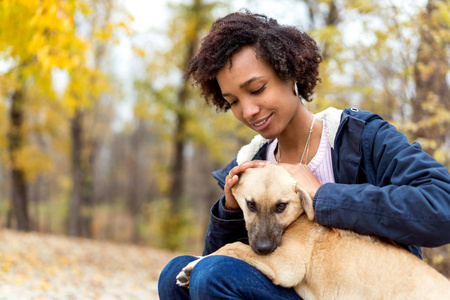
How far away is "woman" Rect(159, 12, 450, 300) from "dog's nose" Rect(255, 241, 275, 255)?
0.12m

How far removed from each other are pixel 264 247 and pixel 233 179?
49 centimetres

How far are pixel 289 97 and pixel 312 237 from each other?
876 mm

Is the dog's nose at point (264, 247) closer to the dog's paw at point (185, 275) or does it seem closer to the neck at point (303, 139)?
the dog's paw at point (185, 275)

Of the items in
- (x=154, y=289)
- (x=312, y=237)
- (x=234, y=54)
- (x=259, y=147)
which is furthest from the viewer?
(x=154, y=289)

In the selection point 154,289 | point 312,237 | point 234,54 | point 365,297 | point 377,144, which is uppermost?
point 234,54

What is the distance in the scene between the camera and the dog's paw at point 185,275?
2420mm

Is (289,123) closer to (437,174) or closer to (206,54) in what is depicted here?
(206,54)

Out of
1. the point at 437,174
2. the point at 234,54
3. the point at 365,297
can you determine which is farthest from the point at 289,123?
the point at 365,297

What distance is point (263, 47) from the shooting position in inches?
101

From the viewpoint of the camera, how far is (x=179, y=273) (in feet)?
8.20

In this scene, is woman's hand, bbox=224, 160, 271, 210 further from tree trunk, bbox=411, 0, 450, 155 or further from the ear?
tree trunk, bbox=411, 0, 450, 155

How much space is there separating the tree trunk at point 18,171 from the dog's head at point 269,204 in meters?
16.5

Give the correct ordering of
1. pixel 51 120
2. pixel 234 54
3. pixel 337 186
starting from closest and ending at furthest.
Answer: pixel 337 186 → pixel 234 54 → pixel 51 120

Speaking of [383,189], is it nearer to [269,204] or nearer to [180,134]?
[269,204]
